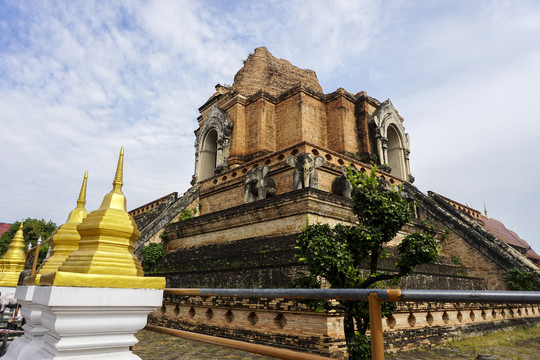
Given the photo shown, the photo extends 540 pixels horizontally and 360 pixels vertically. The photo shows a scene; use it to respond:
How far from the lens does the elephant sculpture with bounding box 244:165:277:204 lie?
1159 cm

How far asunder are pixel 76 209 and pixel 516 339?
9.40 metres

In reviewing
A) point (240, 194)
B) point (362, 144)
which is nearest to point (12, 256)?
point (240, 194)

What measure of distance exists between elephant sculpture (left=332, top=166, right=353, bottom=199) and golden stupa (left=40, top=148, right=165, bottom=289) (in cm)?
923

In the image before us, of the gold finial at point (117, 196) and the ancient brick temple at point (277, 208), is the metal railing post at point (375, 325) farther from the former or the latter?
the ancient brick temple at point (277, 208)

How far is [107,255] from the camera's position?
1.98m

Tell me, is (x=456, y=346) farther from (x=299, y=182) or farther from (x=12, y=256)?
(x=12, y=256)

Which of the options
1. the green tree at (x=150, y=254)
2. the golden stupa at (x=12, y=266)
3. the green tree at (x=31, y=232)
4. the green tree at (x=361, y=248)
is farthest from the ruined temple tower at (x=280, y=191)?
the green tree at (x=31, y=232)

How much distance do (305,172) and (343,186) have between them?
1.60 metres

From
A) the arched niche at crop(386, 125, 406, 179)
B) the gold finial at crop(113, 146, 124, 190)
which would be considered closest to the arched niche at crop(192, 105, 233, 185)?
the arched niche at crop(386, 125, 406, 179)

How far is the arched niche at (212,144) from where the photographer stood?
15852 millimetres

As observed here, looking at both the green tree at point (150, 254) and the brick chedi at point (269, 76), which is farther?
the brick chedi at point (269, 76)

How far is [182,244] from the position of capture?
1179cm

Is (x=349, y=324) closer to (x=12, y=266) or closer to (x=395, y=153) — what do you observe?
(x=12, y=266)

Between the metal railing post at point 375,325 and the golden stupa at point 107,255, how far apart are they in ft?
3.72
